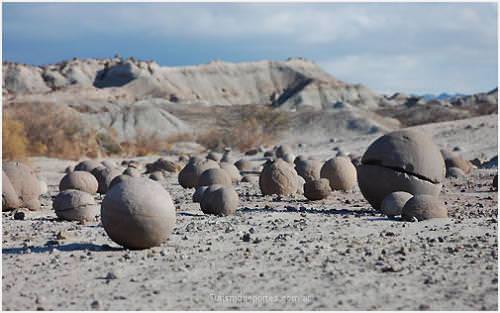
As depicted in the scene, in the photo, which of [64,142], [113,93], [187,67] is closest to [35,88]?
[113,93]

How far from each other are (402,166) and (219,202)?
3.39 metres

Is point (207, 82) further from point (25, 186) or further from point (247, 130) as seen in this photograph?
point (25, 186)

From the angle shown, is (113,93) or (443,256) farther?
(113,93)

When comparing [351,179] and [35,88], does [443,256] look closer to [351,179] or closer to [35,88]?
[351,179]

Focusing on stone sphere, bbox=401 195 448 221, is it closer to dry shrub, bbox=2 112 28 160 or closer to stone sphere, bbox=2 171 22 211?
stone sphere, bbox=2 171 22 211

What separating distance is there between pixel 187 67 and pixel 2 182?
109801 mm

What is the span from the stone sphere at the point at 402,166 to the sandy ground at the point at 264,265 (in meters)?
0.58

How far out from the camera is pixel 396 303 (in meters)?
6.74

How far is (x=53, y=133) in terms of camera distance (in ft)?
A: 117

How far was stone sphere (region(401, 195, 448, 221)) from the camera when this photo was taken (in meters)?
11.7

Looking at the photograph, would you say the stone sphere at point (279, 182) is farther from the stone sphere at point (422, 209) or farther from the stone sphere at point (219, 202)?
the stone sphere at point (422, 209)

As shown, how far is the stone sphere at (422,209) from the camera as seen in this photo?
38.3ft

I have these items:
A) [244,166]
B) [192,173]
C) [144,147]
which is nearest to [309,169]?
[192,173]

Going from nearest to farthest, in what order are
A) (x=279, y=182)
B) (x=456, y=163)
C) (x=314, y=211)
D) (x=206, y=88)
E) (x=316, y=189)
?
(x=314, y=211) → (x=316, y=189) → (x=279, y=182) → (x=456, y=163) → (x=206, y=88)
